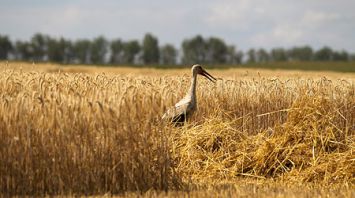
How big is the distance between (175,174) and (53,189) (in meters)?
1.93

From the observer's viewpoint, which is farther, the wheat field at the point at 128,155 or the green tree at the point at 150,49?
the green tree at the point at 150,49

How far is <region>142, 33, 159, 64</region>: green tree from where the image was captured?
4697 inches

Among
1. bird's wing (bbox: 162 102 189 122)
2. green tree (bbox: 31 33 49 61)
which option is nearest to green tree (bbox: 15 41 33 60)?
green tree (bbox: 31 33 49 61)

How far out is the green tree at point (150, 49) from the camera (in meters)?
119

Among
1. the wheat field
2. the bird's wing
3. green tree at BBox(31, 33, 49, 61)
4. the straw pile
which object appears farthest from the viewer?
green tree at BBox(31, 33, 49, 61)

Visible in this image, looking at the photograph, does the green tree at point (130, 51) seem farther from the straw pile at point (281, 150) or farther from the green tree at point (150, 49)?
the straw pile at point (281, 150)

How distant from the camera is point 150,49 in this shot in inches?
4909

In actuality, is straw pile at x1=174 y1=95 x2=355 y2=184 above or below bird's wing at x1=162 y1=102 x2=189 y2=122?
below

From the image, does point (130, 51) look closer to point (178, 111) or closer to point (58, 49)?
point (58, 49)

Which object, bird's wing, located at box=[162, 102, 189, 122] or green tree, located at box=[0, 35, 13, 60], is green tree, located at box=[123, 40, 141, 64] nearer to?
green tree, located at box=[0, 35, 13, 60]

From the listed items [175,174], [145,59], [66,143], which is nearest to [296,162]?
[175,174]

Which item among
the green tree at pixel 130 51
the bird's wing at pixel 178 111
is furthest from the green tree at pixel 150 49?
the bird's wing at pixel 178 111

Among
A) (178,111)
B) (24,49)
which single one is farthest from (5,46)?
(178,111)

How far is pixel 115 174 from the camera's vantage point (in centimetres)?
879
